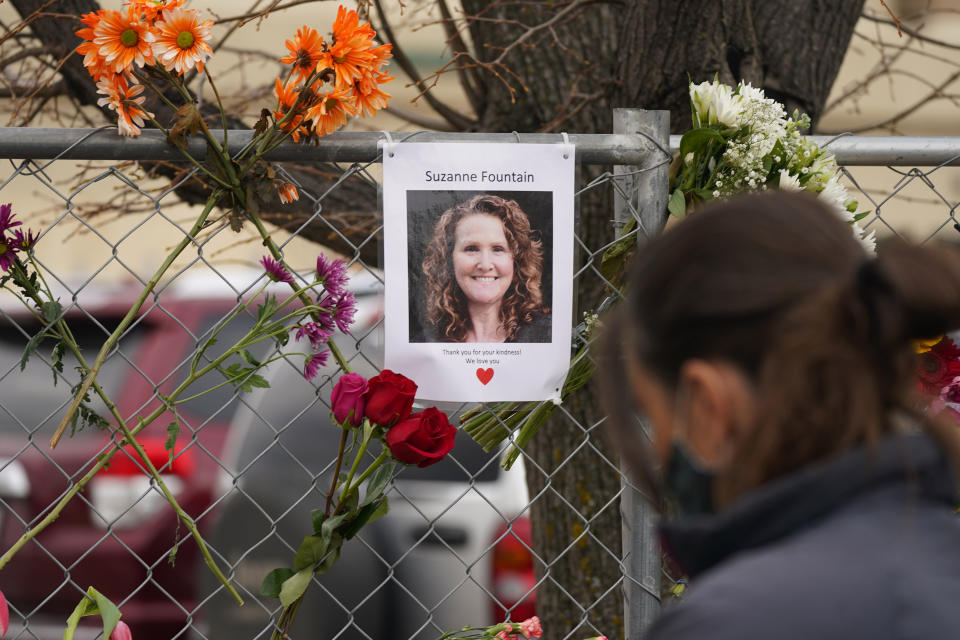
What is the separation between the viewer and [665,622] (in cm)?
92

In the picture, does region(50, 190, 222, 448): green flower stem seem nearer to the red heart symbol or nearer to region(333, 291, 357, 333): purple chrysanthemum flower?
region(333, 291, 357, 333): purple chrysanthemum flower

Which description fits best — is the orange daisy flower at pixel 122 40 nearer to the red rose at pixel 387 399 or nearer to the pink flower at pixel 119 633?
the red rose at pixel 387 399

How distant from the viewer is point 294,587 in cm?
160

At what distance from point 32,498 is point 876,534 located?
155 inches

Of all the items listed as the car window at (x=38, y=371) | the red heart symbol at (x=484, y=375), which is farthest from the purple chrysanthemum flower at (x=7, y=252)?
the car window at (x=38, y=371)

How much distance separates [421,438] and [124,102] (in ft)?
2.31

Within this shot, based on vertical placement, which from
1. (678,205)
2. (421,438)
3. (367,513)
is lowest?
(367,513)

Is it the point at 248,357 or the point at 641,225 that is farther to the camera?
the point at 641,225

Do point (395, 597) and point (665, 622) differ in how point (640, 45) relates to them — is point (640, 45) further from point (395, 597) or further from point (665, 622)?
point (395, 597)

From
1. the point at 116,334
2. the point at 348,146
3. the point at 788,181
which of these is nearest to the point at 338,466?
the point at 116,334

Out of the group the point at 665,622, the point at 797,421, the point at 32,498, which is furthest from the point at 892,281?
the point at 32,498

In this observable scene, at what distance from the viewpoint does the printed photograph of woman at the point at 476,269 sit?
5.62 ft

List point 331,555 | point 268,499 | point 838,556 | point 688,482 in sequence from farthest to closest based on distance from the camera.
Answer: point 268,499
point 331,555
point 688,482
point 838,556

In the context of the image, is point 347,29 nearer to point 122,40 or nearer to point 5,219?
point 122,40
